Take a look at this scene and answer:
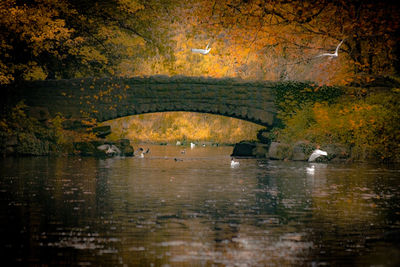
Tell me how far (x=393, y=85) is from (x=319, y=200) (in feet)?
48.2

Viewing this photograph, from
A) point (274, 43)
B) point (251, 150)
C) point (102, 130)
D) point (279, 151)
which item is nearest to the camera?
point (274, 43)

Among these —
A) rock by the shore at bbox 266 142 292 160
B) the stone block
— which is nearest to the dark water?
rock by the shore at bbox 266 142 292 160

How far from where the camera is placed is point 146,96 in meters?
30.4

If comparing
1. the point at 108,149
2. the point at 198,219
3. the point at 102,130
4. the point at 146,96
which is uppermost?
the point at 146,96

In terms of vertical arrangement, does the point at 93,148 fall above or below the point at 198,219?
above

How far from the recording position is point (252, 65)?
4038 cm

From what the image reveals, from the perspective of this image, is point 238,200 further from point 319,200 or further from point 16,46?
point 16,46

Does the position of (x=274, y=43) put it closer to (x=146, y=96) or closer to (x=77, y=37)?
(x=146, y=96)

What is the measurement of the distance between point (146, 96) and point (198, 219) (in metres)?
19.7

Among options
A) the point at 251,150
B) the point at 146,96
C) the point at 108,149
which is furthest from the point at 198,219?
the point at 251,150

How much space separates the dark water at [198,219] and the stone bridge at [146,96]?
427 inches

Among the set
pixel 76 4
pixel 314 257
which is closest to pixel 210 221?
pixel 314 257

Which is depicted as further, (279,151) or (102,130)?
(102,130)

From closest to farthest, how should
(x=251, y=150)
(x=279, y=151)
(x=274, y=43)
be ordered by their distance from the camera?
(x=274, y=43) < (x=279, y=151) < (x=251, y=150)
